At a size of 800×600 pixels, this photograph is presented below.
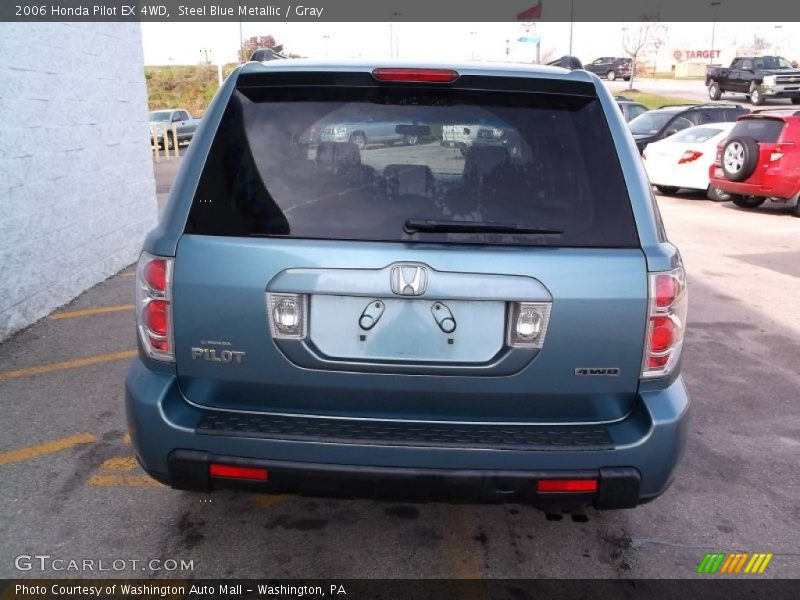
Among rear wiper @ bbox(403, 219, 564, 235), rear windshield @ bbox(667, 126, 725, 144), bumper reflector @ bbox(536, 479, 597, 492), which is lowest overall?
bumper reflector @ bbox(536, 479, 597, 492)

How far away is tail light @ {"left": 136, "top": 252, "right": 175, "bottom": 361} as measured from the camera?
2.45 m

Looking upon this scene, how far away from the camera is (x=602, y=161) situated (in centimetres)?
253

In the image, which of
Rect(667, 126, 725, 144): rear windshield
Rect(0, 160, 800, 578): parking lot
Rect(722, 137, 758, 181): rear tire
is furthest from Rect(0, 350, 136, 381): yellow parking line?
Rect(667, 126, 725, 144): rear windshield

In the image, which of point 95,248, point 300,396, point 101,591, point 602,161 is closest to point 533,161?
point 602,161

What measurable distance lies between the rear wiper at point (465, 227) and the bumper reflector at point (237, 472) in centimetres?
96

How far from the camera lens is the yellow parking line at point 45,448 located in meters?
3.76

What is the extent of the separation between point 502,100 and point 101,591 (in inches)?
94.5

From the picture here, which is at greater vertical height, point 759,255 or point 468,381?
point 468,381

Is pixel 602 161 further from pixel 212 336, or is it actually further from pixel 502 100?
pixel 212 336

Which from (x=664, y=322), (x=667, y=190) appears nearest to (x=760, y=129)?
(x=667, y=190)

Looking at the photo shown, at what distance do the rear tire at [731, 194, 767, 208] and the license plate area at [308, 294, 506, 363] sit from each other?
39.9 feet

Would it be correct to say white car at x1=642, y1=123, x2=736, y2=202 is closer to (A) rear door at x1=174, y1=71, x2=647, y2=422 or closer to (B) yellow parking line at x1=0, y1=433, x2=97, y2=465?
(A) rear door at x1=174, y1=71, x2=647, y2=422

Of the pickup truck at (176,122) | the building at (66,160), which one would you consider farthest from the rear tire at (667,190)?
the pickup truck at (176,122)

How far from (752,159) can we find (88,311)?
10391mm
